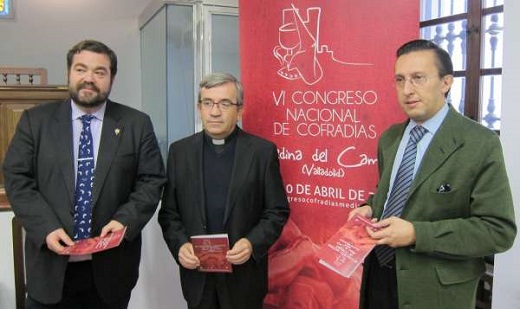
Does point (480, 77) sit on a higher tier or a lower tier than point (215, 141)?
higher

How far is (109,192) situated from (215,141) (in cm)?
43

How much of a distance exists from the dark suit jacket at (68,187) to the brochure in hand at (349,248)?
2.35 feet

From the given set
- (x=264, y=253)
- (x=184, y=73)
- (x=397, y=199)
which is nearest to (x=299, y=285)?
(x=264, y=253)

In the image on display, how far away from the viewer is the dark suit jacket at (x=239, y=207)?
185 cm

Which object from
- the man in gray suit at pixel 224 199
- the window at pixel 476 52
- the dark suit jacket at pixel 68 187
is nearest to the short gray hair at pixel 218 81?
the man in gray suit at pixel 224 199

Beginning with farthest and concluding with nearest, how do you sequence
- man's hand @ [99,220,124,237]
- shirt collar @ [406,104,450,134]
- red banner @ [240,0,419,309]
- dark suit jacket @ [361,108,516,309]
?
red banner @ [240,0,419,309], man's hand @ [99,220,124,237], shirt collar @ [406,104,450,134], dark suit jacket @ [361,108,516,309]

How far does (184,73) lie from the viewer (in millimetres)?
3768

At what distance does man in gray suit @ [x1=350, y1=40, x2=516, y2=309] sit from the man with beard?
90 centimetres

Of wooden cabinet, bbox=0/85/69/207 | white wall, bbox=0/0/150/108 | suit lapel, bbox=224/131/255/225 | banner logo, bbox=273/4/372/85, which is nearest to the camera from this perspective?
suit lapel, bbox=224/131/255/225

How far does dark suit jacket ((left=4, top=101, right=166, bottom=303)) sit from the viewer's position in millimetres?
1730

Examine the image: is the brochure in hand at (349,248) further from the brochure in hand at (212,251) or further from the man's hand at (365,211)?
the brochure in hand at (212,251)

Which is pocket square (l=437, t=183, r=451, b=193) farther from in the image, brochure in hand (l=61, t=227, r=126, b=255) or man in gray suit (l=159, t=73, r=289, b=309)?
brochure in hand (l=61, t=227, r=126, b=255)

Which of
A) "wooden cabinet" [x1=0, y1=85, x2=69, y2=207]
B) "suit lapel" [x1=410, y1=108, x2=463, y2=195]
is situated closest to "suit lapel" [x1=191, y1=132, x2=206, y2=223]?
"suit lapel" [x1=410, y1=108, x2=463, y2=195]

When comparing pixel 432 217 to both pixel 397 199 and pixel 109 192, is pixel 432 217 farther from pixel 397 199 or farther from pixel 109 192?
pixel 109 192
